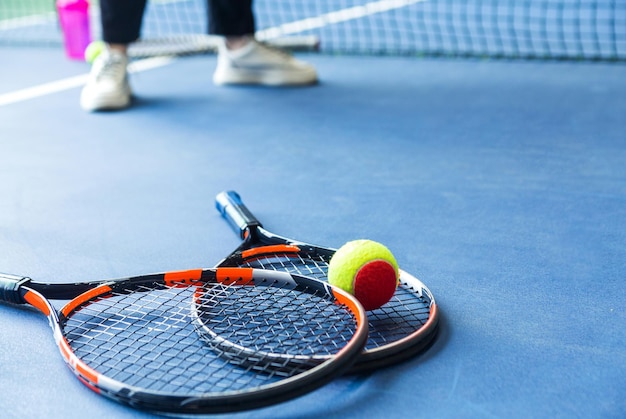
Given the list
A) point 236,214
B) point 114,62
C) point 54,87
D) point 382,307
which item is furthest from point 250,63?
point 382,307

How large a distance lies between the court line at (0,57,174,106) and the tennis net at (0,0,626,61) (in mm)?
103

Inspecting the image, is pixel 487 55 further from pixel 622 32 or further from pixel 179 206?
pixel 179 206

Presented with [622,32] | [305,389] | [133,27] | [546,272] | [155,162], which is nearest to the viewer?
[305,389]

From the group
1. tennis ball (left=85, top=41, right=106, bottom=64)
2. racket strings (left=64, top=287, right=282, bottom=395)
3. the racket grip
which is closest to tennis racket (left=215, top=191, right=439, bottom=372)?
racket strings (left=64, top=287, right=282, bottom=395)

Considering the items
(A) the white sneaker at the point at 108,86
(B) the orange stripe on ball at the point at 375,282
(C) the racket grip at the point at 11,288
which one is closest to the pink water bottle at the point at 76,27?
(A) the white sneaker at the point at 108,86

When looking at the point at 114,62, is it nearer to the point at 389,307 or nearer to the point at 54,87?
the point at 54,87

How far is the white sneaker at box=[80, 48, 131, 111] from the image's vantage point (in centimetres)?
260

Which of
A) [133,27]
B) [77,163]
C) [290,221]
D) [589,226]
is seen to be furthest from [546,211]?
[133,27]

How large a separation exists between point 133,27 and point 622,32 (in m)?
2.29

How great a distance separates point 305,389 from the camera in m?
0.91

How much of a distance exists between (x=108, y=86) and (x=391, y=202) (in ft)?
4.20

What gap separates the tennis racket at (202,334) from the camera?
0.94 meters

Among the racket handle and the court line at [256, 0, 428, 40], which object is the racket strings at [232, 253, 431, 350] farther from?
the court line at [256, 0, 428, 40]

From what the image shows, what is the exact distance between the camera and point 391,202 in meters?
1.74
